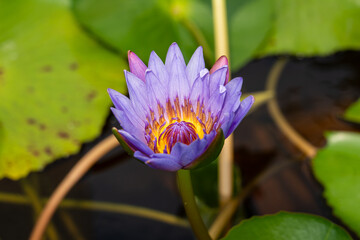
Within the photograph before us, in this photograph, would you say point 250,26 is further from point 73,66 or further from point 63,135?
point 63,135

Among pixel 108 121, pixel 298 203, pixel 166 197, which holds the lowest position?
pixel 298 203

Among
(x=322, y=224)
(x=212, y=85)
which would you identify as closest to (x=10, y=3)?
(x=212, y=85)

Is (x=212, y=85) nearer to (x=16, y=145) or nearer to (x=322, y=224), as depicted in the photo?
(x=322, y=224)

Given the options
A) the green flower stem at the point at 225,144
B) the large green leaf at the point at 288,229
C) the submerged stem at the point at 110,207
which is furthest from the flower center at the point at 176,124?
the submerged stem at the point at 110,207

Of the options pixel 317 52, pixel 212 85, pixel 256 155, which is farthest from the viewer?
pixel 317 52

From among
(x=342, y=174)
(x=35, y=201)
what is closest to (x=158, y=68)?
(x=342, y=174)

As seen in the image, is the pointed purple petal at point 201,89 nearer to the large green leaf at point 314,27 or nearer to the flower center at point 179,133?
the flower center at point 179,133

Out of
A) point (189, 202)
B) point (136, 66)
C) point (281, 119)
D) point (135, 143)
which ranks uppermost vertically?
point (136, 66)

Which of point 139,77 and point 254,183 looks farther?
point 254,183
